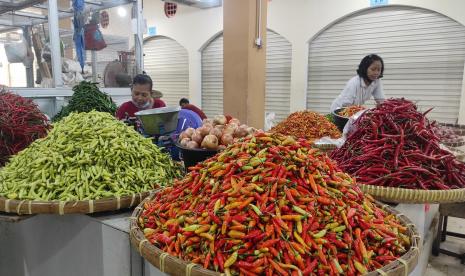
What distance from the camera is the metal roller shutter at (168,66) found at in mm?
10180

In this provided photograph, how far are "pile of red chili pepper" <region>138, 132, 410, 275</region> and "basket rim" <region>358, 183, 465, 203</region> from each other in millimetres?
304

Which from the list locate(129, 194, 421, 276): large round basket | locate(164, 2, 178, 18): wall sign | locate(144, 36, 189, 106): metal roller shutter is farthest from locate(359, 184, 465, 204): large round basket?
locate(164, 2, 178, 18): wall sign

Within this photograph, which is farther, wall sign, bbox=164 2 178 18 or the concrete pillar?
wall sign, bbox=164 2 178 18

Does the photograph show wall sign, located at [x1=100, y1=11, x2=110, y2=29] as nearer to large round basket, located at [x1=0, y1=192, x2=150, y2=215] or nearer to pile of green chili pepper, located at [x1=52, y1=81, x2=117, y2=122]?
pile of green chili pepper, located at [x1=52, y1=81, x2=117, y2=122]

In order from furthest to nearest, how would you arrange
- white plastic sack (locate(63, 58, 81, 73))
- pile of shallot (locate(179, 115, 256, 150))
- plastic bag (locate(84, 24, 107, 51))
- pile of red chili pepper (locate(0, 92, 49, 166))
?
1. plastic bag (locate(84, 24, 107, 51))
2. white plastic sack (locate(63, 58, 81, 73))
3. pile of red chili pepper (locate(0, 92, 49, 166))
4. pile of shallot (locate(179, 115, 256, 150))

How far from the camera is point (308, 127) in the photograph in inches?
140

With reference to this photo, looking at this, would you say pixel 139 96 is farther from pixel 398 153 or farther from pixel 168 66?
pixel 168 66

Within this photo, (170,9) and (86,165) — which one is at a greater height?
(170,9)

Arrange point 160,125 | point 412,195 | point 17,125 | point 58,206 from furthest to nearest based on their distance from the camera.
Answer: point 17,125, point 160,125, point 412,195, point 58,206

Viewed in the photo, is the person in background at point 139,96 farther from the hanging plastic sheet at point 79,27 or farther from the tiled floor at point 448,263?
the tiled floor at point 448,263

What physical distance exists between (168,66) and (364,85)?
23.9ft

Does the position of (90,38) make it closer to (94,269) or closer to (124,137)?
(124,137)

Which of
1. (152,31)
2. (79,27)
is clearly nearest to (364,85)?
(79,27)

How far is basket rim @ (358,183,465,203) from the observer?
173 centimetres
